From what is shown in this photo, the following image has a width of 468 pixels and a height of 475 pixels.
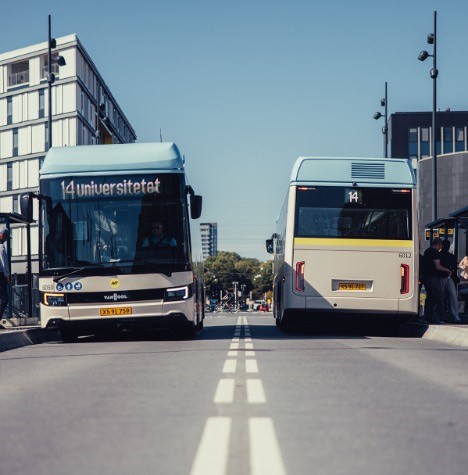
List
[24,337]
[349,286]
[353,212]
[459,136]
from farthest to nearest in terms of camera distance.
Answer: [459,136], [353,212], [349,286], [24,337]

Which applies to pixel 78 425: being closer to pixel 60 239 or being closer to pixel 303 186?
pixel 60 239

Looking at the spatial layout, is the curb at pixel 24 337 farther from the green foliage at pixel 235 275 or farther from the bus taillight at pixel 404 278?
the green foliage at pixel 235 275

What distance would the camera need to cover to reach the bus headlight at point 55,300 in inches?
661

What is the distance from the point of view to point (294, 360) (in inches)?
475

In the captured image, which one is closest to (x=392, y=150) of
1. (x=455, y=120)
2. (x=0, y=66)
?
(x=455, y=120)

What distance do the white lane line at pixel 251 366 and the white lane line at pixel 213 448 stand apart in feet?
12.7

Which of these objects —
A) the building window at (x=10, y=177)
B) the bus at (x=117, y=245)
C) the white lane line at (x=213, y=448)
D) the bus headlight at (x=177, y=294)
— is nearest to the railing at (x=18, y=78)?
the building window at (x=10, y=177)

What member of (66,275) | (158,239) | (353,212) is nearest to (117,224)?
(158,239)

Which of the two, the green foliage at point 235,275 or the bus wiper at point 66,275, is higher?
the bus wiper at point 66,275

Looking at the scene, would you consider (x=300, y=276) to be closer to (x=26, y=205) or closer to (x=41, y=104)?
(x=26, y=205)

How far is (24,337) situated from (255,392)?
35.1 feet

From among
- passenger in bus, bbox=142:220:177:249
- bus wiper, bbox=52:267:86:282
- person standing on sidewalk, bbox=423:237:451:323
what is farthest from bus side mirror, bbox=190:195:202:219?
person standing on sidewalk, bbox=423:237:451:323

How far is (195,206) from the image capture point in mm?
17203

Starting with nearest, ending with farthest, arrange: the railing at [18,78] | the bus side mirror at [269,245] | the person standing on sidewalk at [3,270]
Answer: the person standing on sidewalk at [3,270] → the bus side mirror at [269,245] → the railing at [18,78]
